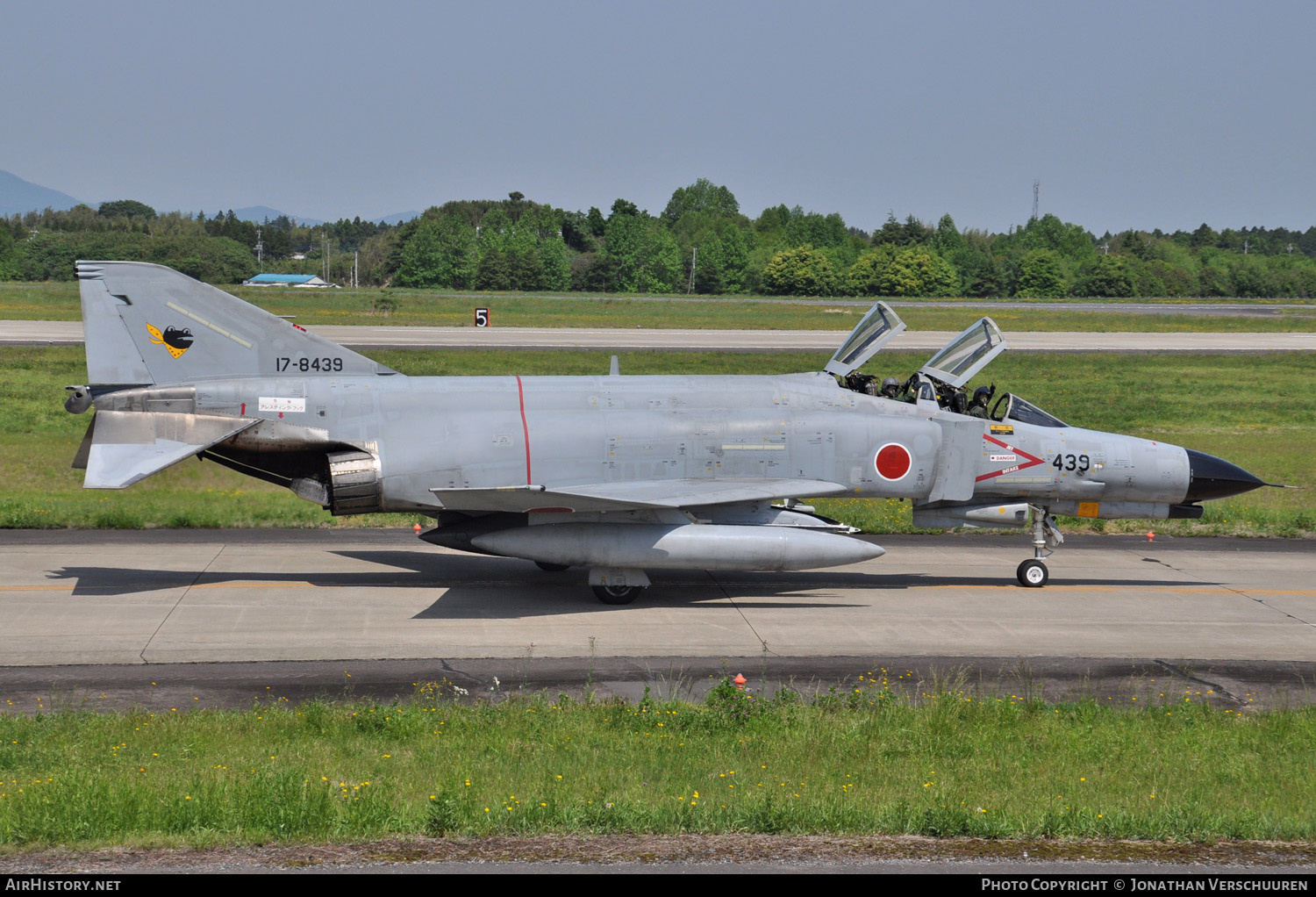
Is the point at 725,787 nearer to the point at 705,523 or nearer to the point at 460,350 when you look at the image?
the point at 705,523

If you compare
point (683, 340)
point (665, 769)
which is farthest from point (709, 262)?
point (665, 769)

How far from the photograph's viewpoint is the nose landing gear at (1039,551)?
17.2 meters

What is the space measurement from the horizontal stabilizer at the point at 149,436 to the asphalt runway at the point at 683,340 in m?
29.9

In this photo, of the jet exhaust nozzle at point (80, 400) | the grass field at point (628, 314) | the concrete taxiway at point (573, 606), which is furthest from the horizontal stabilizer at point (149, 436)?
the grass field at point (628, 314)

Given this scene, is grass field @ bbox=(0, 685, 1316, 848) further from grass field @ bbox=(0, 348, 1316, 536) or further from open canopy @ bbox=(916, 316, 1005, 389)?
grass field @ bbox=(0, 348, 1316, 536)

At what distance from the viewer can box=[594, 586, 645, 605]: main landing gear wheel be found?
15.7 meters

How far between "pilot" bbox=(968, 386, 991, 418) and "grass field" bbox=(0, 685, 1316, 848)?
5671mm

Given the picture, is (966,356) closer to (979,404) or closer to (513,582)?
(979,404)

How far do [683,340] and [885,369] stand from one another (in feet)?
41.8

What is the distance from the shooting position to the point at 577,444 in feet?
51.1

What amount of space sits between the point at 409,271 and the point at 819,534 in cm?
11159

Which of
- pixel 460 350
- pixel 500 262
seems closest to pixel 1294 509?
pixel 460 350

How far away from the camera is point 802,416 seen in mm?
16328

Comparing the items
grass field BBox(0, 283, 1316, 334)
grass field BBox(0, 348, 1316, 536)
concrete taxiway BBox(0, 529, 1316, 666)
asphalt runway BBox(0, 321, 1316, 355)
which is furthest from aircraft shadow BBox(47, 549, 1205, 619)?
grass field BBox(0, 283, 1316, 334)
